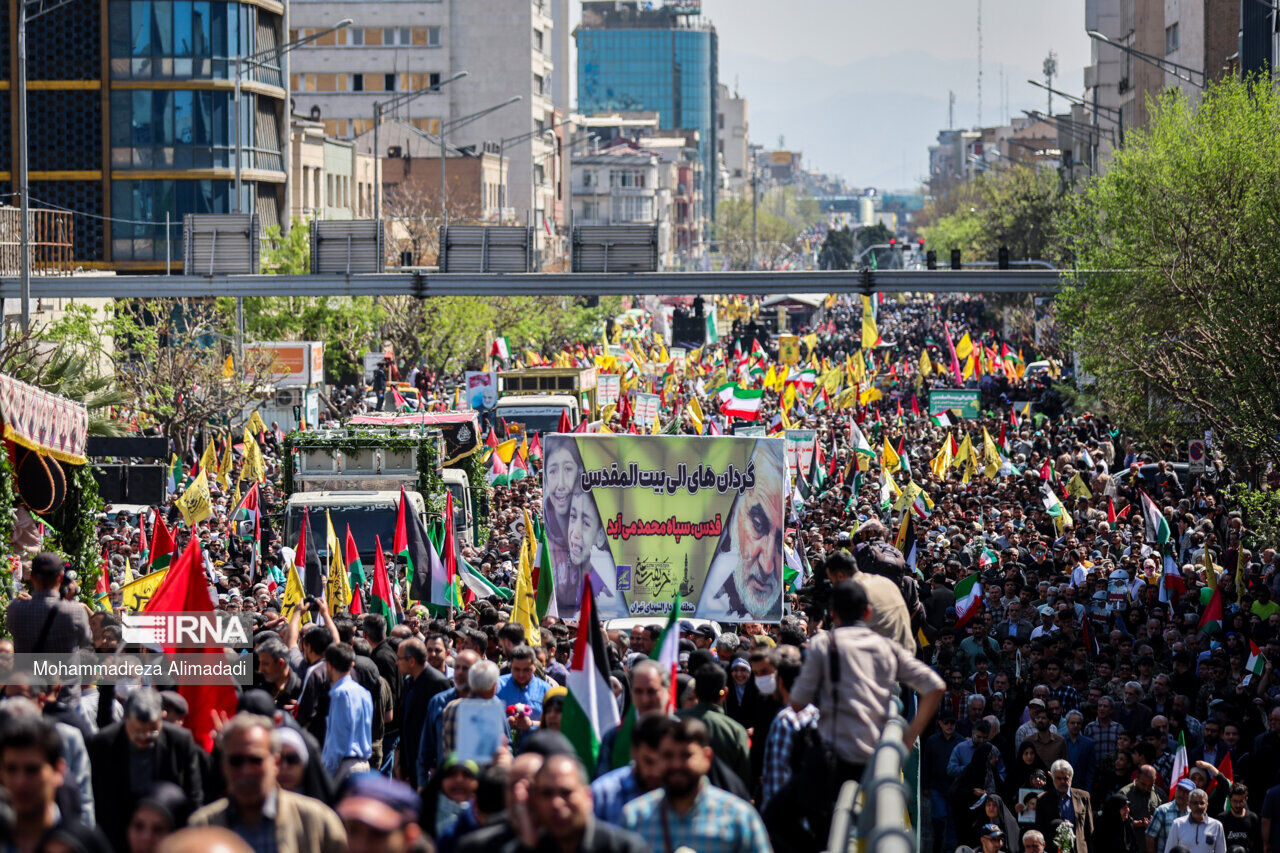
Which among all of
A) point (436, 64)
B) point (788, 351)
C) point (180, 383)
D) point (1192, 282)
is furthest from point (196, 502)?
point (436, 64)

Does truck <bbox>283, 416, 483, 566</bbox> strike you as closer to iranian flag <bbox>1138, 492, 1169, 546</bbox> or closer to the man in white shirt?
iranian flag <bbox>1138, 492, 1169, 546</bbox>

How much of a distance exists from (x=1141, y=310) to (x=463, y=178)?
64.1 metres

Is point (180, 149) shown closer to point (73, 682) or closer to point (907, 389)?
point (907, 389)

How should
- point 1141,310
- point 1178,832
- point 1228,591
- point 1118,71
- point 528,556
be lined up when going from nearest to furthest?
point 1178,832 → point 528,556 → point 1228,591 → point 1141,310 → point 1118,71

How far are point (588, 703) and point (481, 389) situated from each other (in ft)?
105

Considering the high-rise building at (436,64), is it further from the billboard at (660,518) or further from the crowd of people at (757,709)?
the billboard at (660,518)

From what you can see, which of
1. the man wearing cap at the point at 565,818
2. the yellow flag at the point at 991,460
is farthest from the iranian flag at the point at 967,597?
the man wearing cap at the point at 565,818

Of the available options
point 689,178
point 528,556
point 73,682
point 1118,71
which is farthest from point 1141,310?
point 689,178

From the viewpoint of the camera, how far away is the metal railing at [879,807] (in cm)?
703

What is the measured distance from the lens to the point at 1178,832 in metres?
12.1

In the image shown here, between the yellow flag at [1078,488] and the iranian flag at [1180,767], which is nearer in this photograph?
the iranian flag at [1180,767]

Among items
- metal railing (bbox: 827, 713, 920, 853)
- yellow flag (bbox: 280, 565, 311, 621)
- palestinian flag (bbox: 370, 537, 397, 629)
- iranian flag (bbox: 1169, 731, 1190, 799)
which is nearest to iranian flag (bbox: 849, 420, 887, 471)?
palestinian flag (bbox: 370, 537, 397, 629)

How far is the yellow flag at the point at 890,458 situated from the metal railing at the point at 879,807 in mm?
21292

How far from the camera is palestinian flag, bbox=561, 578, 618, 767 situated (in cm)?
970
